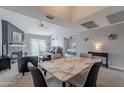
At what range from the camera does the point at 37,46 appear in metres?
10.4

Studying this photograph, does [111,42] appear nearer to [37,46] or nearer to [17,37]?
[17,37]

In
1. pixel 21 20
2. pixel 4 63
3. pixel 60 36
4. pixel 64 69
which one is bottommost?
pixel 4 63

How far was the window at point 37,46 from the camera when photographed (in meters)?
9.98

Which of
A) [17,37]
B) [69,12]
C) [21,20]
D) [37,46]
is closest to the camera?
[69,12]

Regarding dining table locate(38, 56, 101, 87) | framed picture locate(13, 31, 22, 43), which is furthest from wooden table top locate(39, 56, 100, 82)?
framed picture locate(13, 31, 22, 43)

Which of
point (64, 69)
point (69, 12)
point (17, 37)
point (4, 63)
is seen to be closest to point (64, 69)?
point (64, 69)

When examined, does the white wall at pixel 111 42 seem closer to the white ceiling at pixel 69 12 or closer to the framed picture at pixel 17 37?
the white ceiling at pixel 69 12

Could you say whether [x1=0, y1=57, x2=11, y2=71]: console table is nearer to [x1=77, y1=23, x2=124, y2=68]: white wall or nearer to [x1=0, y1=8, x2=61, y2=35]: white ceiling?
[x1=0, y1=8, x2=61, y2=35]: white ceiling

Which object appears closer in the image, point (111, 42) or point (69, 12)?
point (69, 12)

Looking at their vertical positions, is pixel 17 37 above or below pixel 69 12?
below

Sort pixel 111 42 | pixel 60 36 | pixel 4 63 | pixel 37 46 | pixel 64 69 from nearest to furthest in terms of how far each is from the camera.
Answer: pixel 64 69
pixel 4 63
pixel 111 42
pixel 60 36
pixel 37 46
